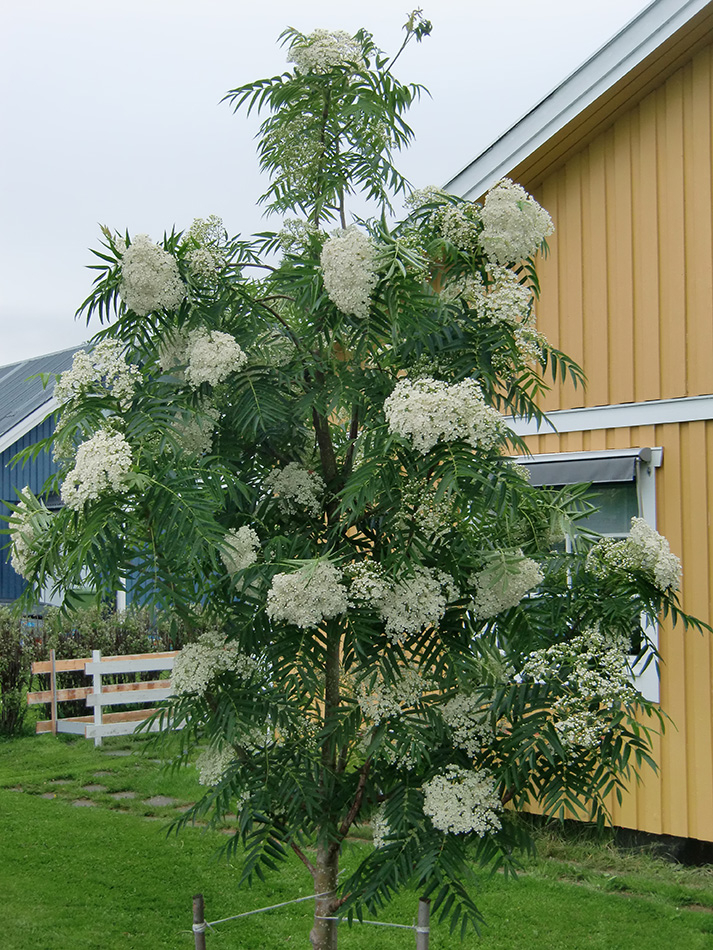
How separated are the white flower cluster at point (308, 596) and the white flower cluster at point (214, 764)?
828mm

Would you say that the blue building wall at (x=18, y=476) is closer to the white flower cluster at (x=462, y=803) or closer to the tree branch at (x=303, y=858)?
the tree branch at (x=303, y=858)

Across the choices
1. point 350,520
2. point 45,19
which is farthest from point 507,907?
point 45,19

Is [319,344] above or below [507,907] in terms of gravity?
above

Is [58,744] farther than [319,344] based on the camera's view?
Yes

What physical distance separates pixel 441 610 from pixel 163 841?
214 inches

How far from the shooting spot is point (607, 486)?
7035mm

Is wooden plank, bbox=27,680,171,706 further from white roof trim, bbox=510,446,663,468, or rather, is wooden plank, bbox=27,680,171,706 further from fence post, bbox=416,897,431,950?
fence post, bbox=416,897,431,950

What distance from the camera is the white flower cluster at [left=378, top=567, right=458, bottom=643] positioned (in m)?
2.98

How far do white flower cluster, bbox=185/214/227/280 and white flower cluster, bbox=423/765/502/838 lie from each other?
192 cm

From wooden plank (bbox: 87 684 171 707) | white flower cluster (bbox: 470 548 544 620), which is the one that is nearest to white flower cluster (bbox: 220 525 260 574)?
white flower cluster (bbox: 470 548 544 620)

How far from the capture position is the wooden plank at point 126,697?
10.9m

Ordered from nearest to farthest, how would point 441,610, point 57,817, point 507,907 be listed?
point 441,610, point 507,907, point 57,817

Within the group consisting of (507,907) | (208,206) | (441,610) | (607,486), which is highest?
(208,206)

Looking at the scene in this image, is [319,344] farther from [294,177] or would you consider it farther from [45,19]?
[45,19]
